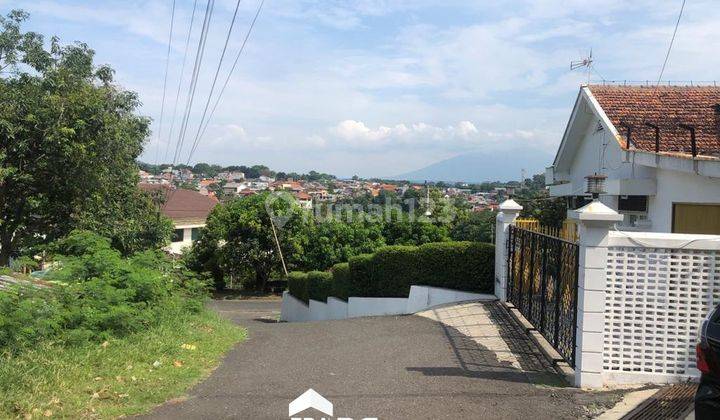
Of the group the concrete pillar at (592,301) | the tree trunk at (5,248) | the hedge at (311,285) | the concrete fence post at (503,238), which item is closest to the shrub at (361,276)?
the hedge at (311,285)

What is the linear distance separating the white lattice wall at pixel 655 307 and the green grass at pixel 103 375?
15.3 feet

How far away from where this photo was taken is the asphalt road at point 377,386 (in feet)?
17.5

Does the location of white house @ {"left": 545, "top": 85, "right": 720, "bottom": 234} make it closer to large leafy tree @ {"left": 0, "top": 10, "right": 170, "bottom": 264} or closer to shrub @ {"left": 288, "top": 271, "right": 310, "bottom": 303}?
shrub @ {"left": 288, "top": 271, "right": 310, "bottom": 303}

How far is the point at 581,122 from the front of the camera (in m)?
16.7

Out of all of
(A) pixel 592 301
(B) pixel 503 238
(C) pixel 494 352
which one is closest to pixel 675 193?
(B) pixel 503 238

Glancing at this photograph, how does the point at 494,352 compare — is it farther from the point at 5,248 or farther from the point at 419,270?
the point at 5,248

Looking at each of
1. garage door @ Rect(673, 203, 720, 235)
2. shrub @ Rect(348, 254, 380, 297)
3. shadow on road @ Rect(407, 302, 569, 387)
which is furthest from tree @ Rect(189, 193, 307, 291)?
garage door @ Rect(673, 203, 720, 235)

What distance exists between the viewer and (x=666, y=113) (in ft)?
46.7

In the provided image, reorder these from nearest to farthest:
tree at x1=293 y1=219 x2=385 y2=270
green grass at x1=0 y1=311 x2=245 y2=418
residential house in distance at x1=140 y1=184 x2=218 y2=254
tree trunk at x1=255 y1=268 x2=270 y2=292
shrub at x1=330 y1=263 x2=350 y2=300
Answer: green grass at x1=0 y1=311 x2=245 y2=418 → shrub at x1=330 y1=263 x2=350 y2=300 → tree at x1=293 y1=219 x2=385 y2=270 → tree trunk at x1=255 y1=268 x2=270 y2=292 → residential house in distance at x1=140 y1=184 x2=218 y2=254

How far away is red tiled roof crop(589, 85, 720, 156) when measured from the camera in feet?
41.3

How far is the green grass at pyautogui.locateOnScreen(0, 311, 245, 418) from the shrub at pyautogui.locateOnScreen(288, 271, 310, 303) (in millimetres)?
12129

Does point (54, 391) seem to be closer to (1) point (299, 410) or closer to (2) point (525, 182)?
(1) point (299, 410)

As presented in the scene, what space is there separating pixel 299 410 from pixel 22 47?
15.0m

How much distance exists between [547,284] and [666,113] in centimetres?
898
